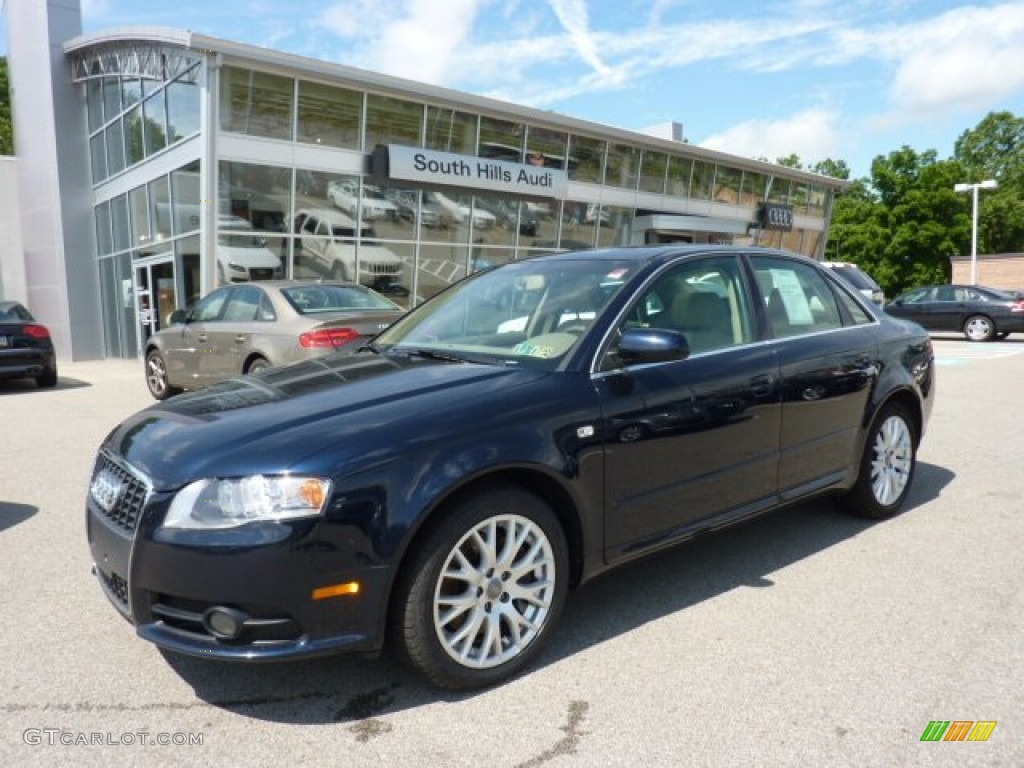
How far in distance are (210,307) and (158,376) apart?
1.67 m

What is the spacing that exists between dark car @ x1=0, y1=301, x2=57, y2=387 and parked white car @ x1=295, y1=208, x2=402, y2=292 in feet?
19.6

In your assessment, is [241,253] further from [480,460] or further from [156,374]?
[480,460]

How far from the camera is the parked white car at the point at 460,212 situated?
19672mm

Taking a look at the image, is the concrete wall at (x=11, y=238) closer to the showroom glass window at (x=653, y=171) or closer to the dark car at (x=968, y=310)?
the showroom glass window at (x=653, y=171)

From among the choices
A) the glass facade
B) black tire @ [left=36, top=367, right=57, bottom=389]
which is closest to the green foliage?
the glass facade

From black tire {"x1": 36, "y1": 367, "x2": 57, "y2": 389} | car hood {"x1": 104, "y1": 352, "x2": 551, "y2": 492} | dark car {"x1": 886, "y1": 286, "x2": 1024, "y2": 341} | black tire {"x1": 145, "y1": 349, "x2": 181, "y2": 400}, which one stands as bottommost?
black tire {"x1": 36, "y1": 367, "x2": 57, "y2": 389}

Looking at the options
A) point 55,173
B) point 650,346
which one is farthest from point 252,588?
point 55,173

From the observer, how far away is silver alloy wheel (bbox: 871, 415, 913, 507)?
15.1 ft

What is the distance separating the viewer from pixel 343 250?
18031 mm

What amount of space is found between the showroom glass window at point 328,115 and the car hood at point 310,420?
49.5 ft

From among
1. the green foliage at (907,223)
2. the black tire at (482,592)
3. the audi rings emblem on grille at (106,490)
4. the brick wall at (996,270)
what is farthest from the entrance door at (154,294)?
the green foliage at (907,223)

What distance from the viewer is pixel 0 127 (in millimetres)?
39844

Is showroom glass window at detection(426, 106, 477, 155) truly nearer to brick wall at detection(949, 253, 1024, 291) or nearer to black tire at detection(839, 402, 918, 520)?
black tire at detection(839, 402, 918, 520)

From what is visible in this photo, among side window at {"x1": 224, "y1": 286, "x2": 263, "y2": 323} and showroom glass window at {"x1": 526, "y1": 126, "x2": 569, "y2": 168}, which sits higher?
showroom glass window at {"x1": 526, "y1": 126, "x2": 569, "y2": 168}
